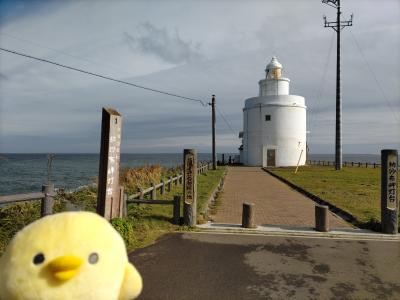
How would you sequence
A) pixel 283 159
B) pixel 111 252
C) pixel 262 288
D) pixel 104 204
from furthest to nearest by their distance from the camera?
1. pixel 283 159
2. pixel 104 204
3. pixel 262 288
4. pixel 111 252

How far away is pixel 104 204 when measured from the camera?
788 centimetres

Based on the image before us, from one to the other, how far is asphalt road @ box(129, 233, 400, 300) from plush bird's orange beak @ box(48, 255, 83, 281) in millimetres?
2472

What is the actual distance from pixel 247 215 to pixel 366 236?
287 centimetres

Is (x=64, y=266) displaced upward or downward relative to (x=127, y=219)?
upward

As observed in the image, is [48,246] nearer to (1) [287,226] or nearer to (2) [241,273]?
(2) [241,273]

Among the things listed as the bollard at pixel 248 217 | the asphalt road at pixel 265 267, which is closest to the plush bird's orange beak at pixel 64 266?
the asphalt road at pixel 265 267

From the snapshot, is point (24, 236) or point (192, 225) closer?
point (24, 236)

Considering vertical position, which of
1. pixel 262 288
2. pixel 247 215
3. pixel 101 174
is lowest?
pixel 262 288

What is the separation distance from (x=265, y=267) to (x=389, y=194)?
4.46 metres

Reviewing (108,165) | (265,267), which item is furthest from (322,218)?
(108,165)

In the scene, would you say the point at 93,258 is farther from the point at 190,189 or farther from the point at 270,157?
the point at 270,157

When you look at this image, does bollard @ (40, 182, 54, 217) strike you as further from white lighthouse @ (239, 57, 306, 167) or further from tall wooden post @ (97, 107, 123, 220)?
white lighthouse @ (239, 57, 306, 167)

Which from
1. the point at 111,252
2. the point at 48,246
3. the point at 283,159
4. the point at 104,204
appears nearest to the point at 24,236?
the point at 48,246

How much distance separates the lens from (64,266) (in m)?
2.79
